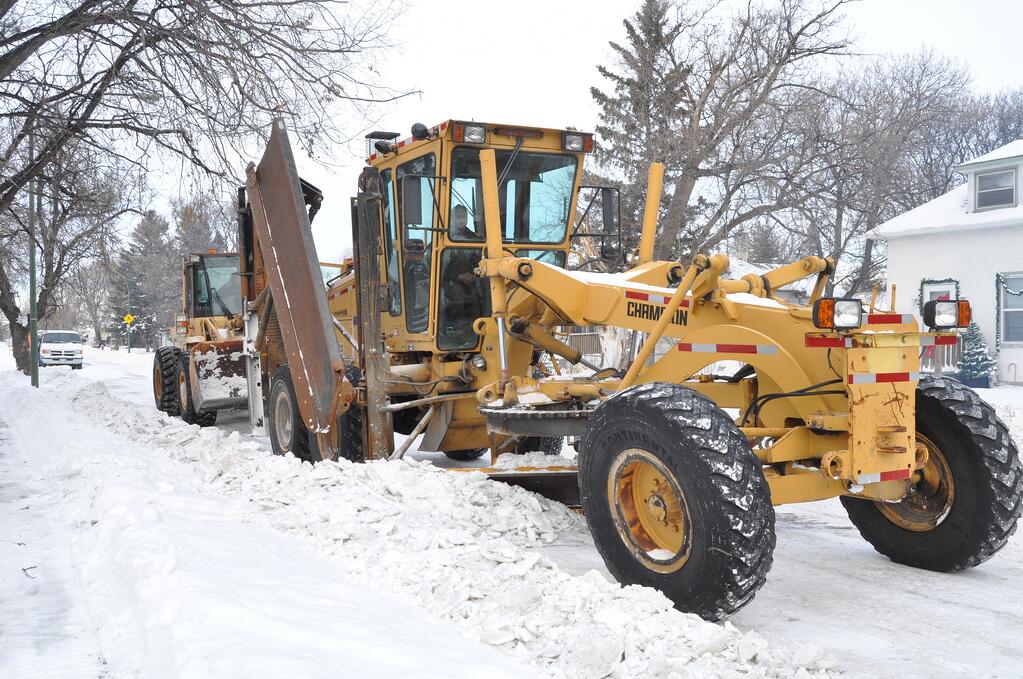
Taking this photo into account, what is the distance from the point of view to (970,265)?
20.5 m

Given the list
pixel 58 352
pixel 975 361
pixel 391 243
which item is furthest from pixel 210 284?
pixel 58 352

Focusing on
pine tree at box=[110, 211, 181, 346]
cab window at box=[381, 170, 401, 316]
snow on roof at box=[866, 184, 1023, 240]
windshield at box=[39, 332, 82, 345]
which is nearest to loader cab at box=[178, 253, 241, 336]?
cab window at box=[381, 170, 401, 316]

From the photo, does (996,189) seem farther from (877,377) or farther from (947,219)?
(877,377)

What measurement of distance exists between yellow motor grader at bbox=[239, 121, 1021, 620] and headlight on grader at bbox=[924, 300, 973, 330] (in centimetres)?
1

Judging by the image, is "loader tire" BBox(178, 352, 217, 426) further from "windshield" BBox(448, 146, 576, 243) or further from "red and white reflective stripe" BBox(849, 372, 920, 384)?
"red and white reflective stripe" BBox(849, 372, 920, 384)

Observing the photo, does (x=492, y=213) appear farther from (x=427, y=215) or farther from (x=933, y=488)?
(x=933, y=488)

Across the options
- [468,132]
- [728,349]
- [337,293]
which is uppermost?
[468,132]

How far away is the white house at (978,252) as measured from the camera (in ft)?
64.9

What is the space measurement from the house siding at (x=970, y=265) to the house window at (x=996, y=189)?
44.2 inches

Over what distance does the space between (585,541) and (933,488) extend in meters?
2.08

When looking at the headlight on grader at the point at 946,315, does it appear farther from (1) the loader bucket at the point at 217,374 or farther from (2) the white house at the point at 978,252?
(2) the white house at the point at 978,252

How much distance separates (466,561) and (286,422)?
15.6 ft

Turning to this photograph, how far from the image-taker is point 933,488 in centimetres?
508

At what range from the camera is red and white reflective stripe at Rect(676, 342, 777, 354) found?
4945 mm
